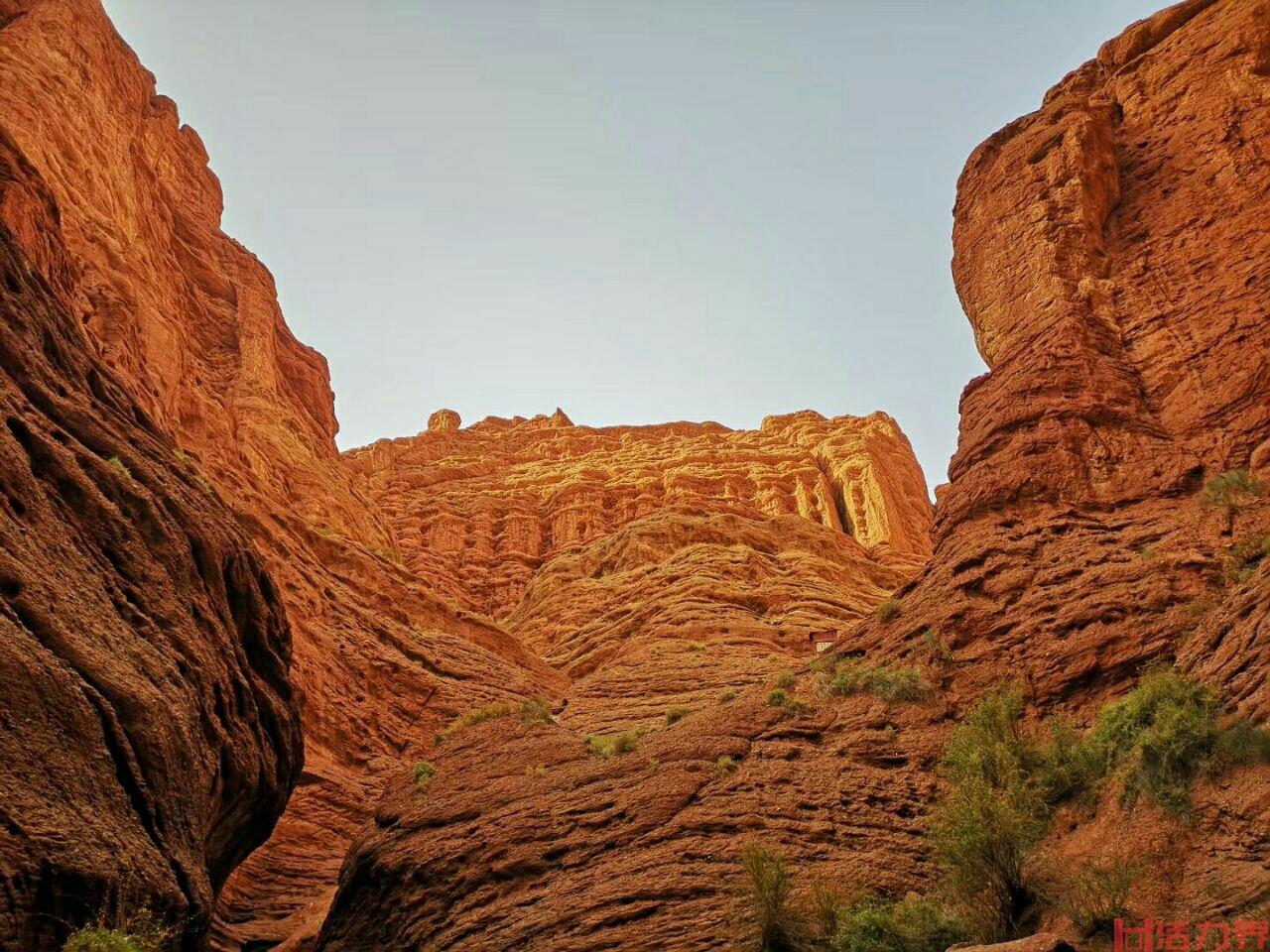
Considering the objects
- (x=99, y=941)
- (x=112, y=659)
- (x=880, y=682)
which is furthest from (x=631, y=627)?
(x=99, y=941)

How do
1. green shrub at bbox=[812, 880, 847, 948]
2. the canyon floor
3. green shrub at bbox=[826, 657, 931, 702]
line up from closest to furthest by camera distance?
1. the canyon floor
2. green shrub at bbox=[812, 880, 847, 948]
3. green shrub at bbox=[826, 657, 931, 702]

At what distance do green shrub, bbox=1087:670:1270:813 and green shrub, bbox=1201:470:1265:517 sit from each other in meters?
5.81

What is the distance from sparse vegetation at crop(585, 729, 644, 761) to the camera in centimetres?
2109

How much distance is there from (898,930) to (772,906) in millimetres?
1613

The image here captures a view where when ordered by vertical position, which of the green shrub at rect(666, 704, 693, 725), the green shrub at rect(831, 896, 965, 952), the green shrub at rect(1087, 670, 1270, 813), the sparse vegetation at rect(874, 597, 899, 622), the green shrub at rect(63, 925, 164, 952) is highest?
the sparse vegetation at rect(874, 597, 899, 622)

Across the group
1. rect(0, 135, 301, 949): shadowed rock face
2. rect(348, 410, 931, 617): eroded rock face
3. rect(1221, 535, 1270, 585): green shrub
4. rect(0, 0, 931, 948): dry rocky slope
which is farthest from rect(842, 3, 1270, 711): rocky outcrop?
rect(348, 410, 931, 617): eroded rock face

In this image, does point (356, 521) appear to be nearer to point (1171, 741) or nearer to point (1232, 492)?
point (1232, 492)

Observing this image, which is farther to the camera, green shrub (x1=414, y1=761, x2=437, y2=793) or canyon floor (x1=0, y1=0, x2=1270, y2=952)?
green shrub (x1=414, y1=761, x2=437, y2=793)

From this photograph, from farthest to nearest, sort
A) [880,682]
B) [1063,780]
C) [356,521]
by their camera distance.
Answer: [356,521] → [880,682] → [1063,780]

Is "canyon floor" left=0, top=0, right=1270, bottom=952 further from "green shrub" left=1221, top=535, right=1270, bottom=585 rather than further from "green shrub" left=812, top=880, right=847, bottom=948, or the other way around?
"green shrub" left=812, top=880, right=847, bottom=948

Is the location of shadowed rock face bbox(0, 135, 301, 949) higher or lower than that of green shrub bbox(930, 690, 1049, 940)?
higher

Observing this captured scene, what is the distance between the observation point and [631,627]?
37.4 metres

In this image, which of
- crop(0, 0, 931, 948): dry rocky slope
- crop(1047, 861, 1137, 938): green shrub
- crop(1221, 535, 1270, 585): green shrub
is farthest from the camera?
crop(0, 0, 931, 948): dry rocky slope

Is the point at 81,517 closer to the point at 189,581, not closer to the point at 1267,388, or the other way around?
the point at 189,581
